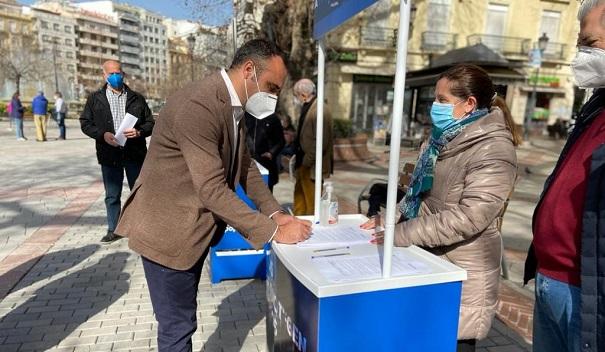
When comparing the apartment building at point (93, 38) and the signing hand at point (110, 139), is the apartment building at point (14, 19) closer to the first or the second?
the apartment building at point (93, 38)

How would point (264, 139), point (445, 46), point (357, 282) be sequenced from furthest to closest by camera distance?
point (445, 46)
point (264, 139)
point (357, 282)

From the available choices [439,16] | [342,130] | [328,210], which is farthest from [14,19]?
[328,210]

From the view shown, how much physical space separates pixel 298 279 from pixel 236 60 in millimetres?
1005

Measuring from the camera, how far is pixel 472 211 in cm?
173

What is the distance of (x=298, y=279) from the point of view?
1.57m

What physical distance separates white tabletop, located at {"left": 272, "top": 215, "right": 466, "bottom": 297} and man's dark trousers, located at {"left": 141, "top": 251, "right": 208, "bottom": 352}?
44 centimetres

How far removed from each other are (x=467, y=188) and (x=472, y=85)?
47 centimetres

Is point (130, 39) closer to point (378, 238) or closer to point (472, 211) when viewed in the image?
point (378, 238)

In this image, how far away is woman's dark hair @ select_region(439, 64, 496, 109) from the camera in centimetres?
187

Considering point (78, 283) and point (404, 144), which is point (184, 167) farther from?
point (404, 144)

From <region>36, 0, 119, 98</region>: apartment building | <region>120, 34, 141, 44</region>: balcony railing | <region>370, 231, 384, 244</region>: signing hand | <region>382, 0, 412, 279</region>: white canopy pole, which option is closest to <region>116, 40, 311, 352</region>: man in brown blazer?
<region>370, 231, 384, 244</region>: signing hand

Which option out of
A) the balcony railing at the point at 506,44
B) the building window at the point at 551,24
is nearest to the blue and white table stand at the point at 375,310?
the balcony railing at the point at 506,44

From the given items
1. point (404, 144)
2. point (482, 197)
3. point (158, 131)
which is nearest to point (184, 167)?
point (158, 131)

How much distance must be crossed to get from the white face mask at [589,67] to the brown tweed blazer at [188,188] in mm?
1259
